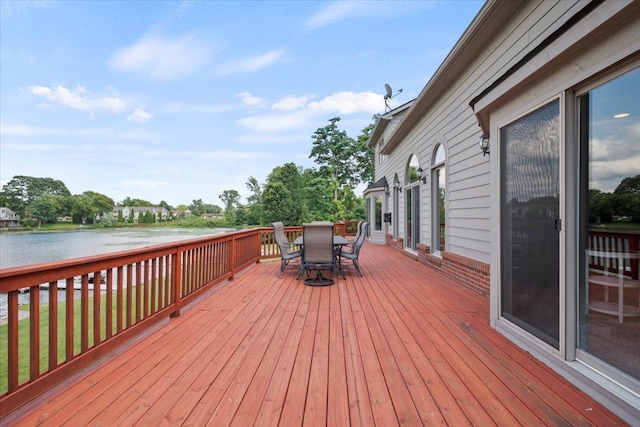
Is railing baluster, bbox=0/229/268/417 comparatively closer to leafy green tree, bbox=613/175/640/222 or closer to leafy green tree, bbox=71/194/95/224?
leafy green tree, bbox=613/175/640/222

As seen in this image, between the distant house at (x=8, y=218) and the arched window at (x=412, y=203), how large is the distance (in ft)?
72.9

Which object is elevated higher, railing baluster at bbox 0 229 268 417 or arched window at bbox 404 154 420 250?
arched window at bbox 404 154 420 250

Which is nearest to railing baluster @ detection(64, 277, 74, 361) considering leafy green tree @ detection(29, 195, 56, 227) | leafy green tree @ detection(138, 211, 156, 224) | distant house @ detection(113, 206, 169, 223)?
leafy green tree @ detection(29, 195, 56, 227)

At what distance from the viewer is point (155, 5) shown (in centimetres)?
1131

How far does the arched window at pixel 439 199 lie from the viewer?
18.4ft

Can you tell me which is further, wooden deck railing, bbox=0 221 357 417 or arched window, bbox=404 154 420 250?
arched window, bbox=404 154 420 250

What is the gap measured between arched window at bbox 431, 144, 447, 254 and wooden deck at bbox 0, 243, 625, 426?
2.42m

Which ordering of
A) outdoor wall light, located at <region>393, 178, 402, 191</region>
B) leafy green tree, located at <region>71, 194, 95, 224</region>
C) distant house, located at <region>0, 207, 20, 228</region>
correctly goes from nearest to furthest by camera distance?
outdoor wall light, located at <region>393, 178, 402, 191</region>, distant house, located at <region>0, 207, 20, 228</region>, leafy green tree, located at <region>71, 194, 95, 224</region>

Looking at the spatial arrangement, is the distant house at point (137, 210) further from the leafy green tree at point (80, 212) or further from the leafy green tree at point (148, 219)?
the leafy green tree at point (80, 212)

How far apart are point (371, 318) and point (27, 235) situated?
95.7 feet

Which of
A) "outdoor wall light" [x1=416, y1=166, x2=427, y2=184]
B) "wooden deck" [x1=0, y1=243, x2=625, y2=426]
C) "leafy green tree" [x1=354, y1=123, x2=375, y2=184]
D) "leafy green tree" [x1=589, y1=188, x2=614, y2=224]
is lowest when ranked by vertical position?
"wooden deck" [x1=0, y1=243, x2=625, y2=426]

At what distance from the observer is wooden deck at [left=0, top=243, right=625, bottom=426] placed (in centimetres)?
162

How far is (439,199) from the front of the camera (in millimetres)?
5918

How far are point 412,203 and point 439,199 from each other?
180cm
